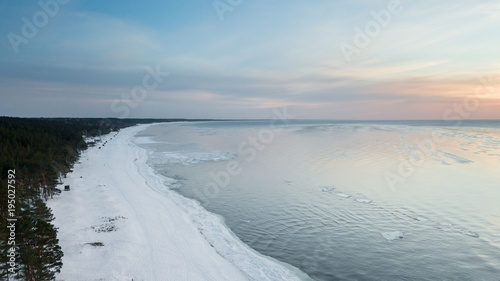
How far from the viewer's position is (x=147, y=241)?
1859cm

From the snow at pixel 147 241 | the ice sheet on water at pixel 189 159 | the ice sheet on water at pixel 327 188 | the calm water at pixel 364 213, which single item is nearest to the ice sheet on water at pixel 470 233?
the calm water at pixel 364 213

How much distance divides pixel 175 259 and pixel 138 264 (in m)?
2.20

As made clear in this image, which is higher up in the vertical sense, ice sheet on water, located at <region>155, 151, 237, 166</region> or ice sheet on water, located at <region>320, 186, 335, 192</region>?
ice sheet on water, located at <region>155, 151, 237, 166</region>

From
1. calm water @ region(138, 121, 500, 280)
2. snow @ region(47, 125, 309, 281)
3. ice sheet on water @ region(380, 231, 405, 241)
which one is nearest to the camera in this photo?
snow @ region(47, 125, 309, 281)

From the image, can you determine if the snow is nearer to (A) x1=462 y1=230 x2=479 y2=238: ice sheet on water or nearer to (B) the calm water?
(B) the calm water

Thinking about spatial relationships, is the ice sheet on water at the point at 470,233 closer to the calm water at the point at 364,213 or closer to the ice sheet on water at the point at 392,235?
the calm water at the point at 364,213

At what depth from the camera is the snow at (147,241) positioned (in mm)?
14953

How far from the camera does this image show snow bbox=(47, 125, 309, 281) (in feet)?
49.1

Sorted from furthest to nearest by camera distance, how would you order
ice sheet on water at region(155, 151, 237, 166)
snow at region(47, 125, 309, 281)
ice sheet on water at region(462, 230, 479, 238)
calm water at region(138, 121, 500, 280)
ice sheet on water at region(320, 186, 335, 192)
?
ice sheet on water at region(155, 151, 237, 166) → ice sheet on water at region(320, 186, 335, 192) → ice sheet on water at region(462, 230, 479, 238) → calm water at region(138, 121, 500, 280) → snow at region(47, 125, 309, 281)

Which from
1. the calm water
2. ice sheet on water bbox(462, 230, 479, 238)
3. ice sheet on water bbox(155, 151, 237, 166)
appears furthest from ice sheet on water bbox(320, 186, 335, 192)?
ice sheet on water bbox(155, 151, 237, 166)

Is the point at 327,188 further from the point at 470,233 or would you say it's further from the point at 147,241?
the point at 147,241

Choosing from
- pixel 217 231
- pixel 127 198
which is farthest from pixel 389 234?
pixel 127 198

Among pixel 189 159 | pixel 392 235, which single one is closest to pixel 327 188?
pixel 392 235

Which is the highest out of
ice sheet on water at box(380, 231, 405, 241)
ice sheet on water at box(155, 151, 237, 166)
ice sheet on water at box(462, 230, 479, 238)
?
ice sheet on water at box(155, 151, 237, 166)
